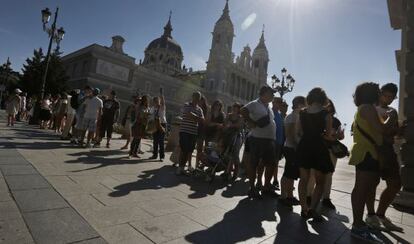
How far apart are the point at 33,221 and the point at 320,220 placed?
308 centimetres

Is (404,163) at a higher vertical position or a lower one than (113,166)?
higher

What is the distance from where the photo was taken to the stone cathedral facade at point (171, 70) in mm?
42500

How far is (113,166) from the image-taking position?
5.38 meters

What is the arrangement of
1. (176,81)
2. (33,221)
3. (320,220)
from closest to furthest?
(33,221)
(320,220)
(176,81)

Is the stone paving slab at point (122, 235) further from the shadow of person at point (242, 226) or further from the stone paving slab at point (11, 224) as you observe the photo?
the stone paving slab at point (11, 224)

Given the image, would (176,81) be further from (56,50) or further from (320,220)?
(320,220)

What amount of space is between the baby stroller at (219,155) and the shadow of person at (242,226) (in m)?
1.42

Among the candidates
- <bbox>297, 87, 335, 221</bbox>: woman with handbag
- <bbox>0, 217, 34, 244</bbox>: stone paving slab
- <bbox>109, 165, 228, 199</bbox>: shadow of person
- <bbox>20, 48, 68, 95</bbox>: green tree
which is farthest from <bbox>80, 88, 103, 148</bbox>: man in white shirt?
<bbox>20, 48, 68, 95</bbox>: green tree

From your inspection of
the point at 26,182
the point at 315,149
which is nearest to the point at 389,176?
the point at 315,149

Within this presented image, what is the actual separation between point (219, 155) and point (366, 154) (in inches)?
109

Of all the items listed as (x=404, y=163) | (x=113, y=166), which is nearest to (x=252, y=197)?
(x=113, y=166)

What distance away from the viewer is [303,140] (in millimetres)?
3746

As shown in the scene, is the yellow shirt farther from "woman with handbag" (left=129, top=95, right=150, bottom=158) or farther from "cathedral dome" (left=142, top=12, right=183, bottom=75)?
"cathedral dome" (left=142, top=12, right=183, bottom=75)

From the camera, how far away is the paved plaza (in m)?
2.35
